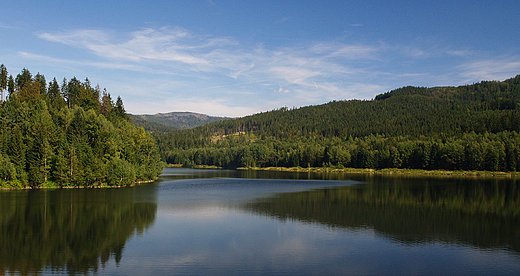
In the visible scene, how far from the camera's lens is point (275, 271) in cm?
2275

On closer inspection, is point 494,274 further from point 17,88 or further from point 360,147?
point 360,147

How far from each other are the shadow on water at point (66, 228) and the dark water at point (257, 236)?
0.33 feet

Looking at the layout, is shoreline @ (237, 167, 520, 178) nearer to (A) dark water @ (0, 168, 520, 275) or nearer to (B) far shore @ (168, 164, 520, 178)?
(B) far shore @ (168, 164, 520, 178)

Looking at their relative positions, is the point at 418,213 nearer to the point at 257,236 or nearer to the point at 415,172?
the point at 257,236

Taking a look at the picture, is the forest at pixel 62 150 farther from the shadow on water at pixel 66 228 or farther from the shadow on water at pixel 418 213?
the shadow on water at pixel 418 213

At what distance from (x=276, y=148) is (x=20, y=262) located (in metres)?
176

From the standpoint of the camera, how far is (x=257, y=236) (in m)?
32.3

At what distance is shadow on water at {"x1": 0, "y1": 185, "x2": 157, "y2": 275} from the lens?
79.0 ft

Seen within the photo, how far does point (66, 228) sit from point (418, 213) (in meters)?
38.0

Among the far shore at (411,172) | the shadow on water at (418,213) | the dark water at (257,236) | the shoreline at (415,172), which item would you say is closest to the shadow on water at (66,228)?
the dark water at (257,236)

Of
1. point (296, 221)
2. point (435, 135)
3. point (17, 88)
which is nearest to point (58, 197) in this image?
point (296, 221)

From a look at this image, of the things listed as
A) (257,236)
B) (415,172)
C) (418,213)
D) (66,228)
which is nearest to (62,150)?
(66,228)

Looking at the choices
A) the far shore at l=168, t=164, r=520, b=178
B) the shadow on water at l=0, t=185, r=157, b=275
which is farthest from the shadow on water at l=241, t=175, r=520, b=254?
the far shore at l=168, t=164, r=520, b=178

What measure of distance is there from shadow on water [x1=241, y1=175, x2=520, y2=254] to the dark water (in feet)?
0.42
